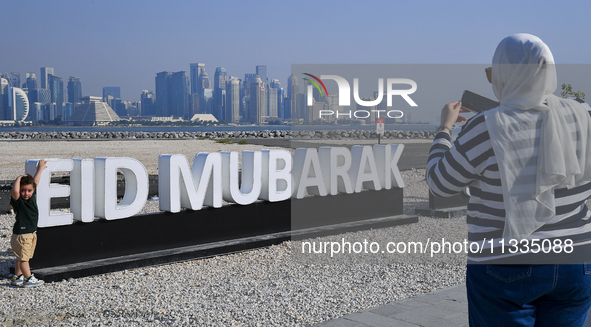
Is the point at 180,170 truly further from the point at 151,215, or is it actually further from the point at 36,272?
the point at 36,272

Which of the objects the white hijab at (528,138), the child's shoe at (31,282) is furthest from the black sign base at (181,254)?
the white hijab at (528,138)

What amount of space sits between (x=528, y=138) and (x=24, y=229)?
5.45m

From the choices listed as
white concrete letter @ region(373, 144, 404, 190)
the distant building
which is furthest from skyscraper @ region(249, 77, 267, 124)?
white concrete letter @ region(373, 144, 404, 190)

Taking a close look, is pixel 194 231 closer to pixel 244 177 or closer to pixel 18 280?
pixel 244 177

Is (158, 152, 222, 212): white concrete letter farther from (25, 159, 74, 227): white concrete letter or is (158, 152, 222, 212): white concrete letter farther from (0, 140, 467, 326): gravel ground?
(25, 159, 74, 227): white concrete letter

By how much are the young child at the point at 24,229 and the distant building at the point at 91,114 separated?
192960 mm

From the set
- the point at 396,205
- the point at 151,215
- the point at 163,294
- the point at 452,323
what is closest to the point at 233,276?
the point at 163,294

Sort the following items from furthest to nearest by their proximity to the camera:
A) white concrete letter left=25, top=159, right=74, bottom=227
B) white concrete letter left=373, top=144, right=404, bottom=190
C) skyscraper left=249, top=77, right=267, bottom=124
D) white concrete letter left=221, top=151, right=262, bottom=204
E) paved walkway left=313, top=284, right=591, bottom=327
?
skyscraper left=249, top=77, right=267, bottom=124
white concrete letter left=373, top=144, right=404, bottom=190
white concrete letter left=221, top=151, right=262, bottom=204
white concrete letter left=25, top=159, right=74, bottom=227
paved walkway left=313, top=284, right=591, bottom=327

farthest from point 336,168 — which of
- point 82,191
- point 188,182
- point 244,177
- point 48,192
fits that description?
point 48,192

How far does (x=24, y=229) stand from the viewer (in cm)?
562

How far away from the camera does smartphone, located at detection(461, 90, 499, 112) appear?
87.9 inches

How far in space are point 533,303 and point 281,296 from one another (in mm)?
3730

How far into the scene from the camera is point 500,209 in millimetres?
1805

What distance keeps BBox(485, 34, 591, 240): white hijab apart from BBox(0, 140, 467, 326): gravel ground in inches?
122
